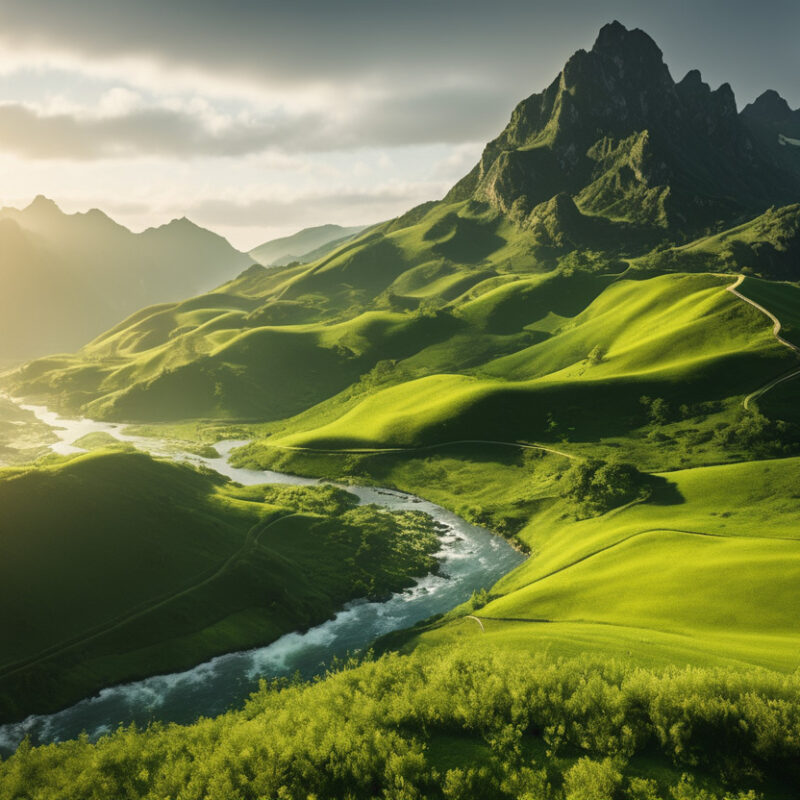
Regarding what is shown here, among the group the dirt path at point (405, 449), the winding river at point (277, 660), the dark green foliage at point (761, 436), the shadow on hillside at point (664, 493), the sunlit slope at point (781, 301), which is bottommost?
the winding river at point (277, 660)

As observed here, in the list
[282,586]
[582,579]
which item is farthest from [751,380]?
[282,586]

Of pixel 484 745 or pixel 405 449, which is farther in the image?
pixel 405 449

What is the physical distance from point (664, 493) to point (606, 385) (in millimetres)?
50223

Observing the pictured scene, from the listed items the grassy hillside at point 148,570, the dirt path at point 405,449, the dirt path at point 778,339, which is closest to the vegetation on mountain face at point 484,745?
the grassy hillside at point 148,570

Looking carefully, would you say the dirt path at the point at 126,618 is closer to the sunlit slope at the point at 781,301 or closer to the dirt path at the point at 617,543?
the dirt path at the point at 617,543

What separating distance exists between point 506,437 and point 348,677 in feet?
311

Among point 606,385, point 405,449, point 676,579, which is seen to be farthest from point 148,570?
point 606,385

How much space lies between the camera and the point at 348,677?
47.0m

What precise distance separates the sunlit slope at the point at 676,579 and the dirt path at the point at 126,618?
110 feet

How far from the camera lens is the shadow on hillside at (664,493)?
90.9 m

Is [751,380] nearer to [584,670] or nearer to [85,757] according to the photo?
[584,670]

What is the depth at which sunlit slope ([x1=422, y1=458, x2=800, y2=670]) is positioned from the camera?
51688 millimetres

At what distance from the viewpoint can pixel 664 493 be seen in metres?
94.3

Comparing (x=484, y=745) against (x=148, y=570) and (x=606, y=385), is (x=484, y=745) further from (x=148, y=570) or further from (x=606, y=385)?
(x=606, y=385)
